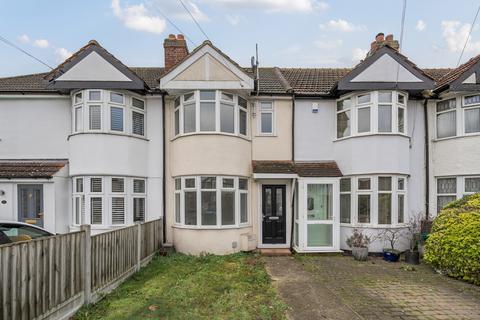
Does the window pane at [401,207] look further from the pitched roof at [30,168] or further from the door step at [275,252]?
the pitched roof at [30,168]

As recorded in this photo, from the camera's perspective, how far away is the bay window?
10.6 metres

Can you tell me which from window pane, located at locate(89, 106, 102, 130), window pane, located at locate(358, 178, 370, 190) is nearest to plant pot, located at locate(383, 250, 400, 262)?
window pane, located at locate(358, 178, 370, 190)

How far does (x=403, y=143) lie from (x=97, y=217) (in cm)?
1114

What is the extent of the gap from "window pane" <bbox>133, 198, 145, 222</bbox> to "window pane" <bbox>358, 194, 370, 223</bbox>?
800 cm

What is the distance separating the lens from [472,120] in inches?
436

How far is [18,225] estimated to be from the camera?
7082mm

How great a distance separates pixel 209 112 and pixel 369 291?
7249 mm

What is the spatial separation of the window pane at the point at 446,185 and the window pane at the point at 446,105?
8.83 feet

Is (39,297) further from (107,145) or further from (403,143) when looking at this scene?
(403,143)

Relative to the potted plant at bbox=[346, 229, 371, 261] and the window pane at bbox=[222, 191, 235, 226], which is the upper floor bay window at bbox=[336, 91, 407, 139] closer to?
the potted plant at bbox=[346, 229, 371, 261]

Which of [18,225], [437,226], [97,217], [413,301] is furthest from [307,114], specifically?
[18,225]

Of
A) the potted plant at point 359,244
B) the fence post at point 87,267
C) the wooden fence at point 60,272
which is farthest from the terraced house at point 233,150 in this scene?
the fence post at point 87,267

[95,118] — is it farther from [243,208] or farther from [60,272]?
[60,272]

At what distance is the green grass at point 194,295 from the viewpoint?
18.6ft
